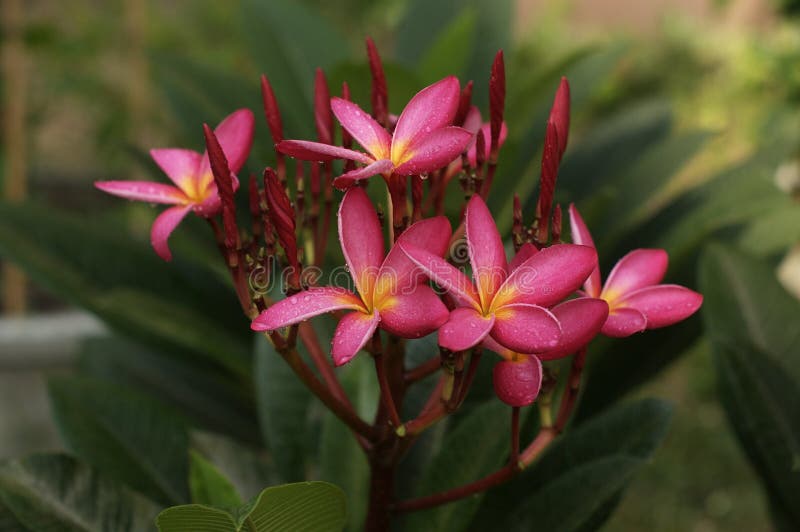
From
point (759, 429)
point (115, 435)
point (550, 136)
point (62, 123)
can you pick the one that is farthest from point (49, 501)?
point (62, 123)

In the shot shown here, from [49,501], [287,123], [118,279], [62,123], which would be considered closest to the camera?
[49,501]

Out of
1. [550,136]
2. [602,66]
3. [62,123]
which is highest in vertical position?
[550,136]

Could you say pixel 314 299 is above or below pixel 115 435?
above

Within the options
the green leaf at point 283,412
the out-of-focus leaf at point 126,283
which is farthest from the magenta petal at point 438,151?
the out-of-focus leaf at point 126,283

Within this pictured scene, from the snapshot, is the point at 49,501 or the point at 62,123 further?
the point at 62,123

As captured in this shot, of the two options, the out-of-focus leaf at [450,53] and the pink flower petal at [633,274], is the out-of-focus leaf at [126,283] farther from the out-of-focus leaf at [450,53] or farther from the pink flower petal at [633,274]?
the pink flower petal at [633,274]

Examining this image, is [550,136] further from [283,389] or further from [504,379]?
[283,389]

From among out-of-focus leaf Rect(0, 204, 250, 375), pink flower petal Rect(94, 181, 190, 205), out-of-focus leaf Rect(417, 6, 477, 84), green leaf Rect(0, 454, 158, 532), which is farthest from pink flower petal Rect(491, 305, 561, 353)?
out-of-focus leaf Rect(417, 6, 477, 84)

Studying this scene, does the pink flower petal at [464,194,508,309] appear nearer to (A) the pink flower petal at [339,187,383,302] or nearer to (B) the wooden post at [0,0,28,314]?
(A) the pink flower petal at [339,187,383,302]
